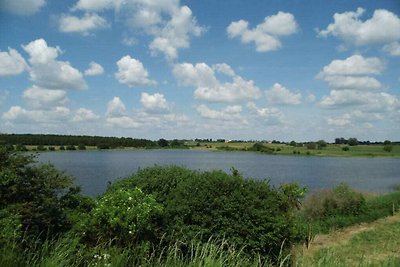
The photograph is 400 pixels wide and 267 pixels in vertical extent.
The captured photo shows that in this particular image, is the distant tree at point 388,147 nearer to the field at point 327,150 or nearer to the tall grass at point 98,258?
the field at point 327,150

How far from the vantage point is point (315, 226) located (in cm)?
2233

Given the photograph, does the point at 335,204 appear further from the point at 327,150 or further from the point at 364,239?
the point at 327,150

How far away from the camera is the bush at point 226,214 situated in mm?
8508

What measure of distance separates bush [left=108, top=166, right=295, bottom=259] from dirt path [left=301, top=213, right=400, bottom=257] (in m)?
9.53

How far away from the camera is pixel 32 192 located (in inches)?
319

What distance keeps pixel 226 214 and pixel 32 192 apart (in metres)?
3.57

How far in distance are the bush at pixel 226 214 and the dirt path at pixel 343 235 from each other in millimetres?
9526

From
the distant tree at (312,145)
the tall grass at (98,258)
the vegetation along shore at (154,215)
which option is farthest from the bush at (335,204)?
the distant tree at (312,145)

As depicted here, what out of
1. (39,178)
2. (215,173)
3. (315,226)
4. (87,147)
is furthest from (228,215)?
(87,147)

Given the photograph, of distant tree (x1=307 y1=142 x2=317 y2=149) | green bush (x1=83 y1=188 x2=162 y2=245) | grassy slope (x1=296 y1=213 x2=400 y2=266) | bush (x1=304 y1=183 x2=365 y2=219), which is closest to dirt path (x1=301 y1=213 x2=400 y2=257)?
grassy slope (x1=296 y1=213 x2=400 y2=266)

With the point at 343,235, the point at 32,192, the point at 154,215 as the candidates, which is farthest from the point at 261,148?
the point at 32,192

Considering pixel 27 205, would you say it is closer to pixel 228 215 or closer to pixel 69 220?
pixel 69 220

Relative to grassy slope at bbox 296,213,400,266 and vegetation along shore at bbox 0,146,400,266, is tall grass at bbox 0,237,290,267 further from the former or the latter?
grassy slope at bbox 296,213,400,266

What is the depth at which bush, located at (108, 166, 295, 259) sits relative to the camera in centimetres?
851
